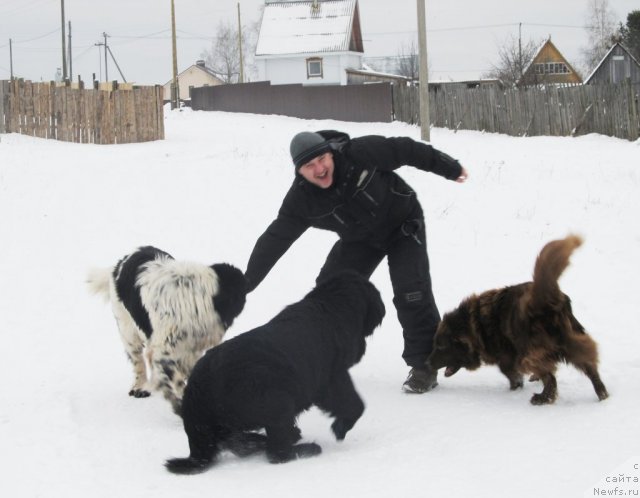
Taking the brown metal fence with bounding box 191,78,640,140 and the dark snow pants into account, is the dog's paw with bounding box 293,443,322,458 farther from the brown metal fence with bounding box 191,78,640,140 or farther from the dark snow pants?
the brown metal fence with bounding box 191,78,640,140

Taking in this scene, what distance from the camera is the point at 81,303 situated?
8.43 m

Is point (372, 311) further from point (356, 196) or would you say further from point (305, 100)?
point (305, 100)

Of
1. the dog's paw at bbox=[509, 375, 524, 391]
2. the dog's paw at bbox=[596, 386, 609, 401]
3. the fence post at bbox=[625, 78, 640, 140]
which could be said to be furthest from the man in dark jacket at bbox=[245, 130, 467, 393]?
the fence post at bbox=[625, 78, 640, 140]

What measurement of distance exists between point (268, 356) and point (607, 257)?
6347 millimetres

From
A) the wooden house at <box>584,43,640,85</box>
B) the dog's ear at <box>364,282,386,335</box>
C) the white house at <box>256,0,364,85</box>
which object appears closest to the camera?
the dog's ear at <box>364,282,386,335</box>

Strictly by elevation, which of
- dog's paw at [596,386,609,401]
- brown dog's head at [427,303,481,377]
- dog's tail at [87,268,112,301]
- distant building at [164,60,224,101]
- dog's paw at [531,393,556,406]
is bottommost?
dog's paw at [531,393,556,406]

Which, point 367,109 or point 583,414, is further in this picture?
point 367,109

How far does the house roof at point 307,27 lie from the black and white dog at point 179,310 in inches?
1796

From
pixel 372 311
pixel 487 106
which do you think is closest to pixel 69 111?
pixel 487 106

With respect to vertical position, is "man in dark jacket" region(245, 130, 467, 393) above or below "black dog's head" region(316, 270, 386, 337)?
above

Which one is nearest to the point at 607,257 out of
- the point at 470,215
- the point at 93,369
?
the point at 470,215

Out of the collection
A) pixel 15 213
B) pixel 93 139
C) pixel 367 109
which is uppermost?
pixel 367 109

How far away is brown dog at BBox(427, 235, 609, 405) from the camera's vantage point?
4988 millimetres

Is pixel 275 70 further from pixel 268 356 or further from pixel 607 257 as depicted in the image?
pixel 268 356
